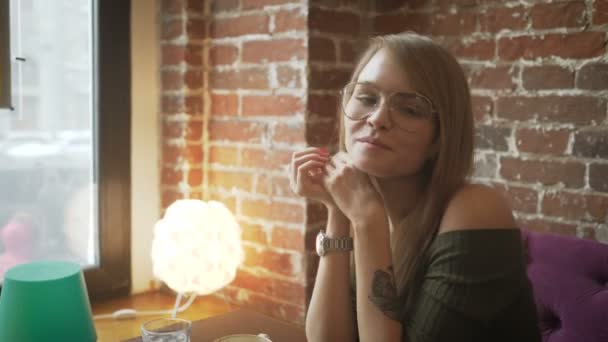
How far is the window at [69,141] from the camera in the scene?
75.9 inches

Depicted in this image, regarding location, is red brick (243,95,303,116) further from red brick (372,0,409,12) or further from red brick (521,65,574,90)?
red brick (521,65,574,90)

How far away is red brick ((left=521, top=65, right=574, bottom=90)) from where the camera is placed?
67.4 inches

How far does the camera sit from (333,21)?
198 cm

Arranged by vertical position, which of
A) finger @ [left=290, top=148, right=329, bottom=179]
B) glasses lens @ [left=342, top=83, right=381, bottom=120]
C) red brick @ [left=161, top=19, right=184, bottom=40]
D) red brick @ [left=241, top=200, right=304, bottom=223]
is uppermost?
red brick @ [left=161, top=19, right=184, bottom=40]

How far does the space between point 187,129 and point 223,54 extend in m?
0.29

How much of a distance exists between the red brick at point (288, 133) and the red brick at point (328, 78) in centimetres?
13

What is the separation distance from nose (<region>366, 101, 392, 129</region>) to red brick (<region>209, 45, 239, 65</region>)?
1.00 meters

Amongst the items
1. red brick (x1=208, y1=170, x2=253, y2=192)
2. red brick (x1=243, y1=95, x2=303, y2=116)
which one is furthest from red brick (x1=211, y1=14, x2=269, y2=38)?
red brick (x1=208, y1=170, x2=253, y2=192)

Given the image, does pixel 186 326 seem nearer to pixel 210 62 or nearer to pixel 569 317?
pixel 569 317

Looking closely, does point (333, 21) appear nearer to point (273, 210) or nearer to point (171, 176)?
point (273, 210)

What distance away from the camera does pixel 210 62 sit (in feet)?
7.30

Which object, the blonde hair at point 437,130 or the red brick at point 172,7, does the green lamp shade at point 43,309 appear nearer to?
the blonde hair at point 437,130

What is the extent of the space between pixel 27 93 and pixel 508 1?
1.44 meters

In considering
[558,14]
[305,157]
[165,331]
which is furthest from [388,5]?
[165,331]
